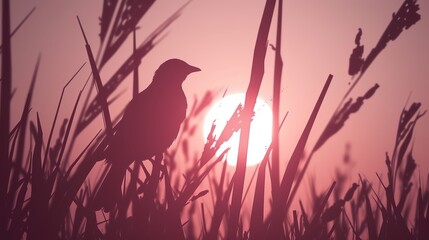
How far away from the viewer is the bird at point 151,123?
1.00m

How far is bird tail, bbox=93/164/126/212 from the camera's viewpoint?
840 mm

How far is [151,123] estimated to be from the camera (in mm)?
1021

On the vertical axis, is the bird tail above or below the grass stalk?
below

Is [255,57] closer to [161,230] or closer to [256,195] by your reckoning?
[256,195]

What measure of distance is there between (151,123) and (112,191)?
170 mm

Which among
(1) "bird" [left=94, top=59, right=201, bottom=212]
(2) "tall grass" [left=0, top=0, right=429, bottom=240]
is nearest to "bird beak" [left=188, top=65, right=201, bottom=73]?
(1) "bird" [left=94, top=59, right=201, bottom=212]

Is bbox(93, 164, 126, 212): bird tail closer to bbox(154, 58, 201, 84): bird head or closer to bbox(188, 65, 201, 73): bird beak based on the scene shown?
bbox(154, 58, 201, 84): bird head

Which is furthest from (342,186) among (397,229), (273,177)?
(273,177)

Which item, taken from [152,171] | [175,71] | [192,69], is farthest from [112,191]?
[192,69]

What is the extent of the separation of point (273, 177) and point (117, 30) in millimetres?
560

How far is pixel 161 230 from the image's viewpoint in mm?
1010

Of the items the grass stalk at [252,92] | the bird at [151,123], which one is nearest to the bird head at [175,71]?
the bird at [151,123]

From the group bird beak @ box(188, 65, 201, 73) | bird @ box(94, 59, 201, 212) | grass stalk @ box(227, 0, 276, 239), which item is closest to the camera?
grass stalk @ box(227, 0, 276, 239)

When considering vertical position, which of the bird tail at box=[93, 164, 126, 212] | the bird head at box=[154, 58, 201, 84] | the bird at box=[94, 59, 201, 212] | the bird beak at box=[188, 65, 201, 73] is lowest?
the bird tail at box=[93, 164, 126, 212]
